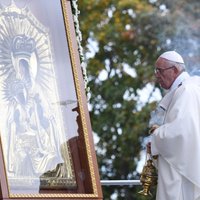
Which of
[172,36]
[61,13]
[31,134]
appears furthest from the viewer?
[172,36]

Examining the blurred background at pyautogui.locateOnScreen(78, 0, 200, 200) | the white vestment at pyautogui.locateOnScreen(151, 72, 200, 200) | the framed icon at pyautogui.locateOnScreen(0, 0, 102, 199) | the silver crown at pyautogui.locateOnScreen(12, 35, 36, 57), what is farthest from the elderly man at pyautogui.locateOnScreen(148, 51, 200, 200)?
the blurred background at pyautogui.locateOnScreen(78, 0, 200, 200)

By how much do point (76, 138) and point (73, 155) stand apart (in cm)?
11

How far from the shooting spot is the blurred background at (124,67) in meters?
15.8

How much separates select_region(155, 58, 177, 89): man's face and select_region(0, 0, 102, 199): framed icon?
680 millimetres

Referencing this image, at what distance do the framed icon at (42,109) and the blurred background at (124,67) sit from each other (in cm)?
962

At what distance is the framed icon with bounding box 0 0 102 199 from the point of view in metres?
5.61

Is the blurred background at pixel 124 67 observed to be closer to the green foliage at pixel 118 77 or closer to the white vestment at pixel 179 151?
the green foliage at pixel 118 77

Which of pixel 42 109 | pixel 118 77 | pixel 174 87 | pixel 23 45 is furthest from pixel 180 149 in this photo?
pixel 118 77

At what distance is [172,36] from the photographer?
50.5 feet

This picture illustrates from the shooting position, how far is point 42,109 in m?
Result: 5.81

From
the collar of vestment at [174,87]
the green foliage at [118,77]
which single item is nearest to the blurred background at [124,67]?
the green foliage at [118,77]

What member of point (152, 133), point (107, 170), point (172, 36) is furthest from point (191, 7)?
point (152, 133)

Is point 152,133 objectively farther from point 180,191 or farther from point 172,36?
point 172,36

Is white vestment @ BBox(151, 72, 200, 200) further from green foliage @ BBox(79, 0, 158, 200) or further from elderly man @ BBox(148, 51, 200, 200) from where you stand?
green foliage @ BBox(79, 0, 158, 200)
